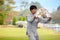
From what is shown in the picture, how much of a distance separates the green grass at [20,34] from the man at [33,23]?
7 cm

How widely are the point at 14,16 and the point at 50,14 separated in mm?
521

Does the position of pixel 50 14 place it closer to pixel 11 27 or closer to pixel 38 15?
pixel 38 15

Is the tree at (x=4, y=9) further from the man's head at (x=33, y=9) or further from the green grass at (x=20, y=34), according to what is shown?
the man's head at (x=33, y=9)

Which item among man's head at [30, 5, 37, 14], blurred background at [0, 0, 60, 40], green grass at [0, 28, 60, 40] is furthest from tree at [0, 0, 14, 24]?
man's head at [30, 5, 37, 14]

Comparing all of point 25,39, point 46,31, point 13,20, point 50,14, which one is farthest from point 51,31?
point 13,20

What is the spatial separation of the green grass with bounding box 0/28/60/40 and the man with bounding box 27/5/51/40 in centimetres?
7

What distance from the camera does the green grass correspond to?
2.36 metres

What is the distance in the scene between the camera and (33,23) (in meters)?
2.31

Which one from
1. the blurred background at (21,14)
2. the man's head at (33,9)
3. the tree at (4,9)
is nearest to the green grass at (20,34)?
the blurred background at (21,14)

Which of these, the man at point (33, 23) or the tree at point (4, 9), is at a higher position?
the tree at point (4, 9)

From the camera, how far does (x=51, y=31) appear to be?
2357 mm

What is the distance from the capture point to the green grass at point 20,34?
236cm

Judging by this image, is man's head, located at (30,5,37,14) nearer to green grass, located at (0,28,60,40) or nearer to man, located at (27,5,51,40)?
man, located at (27,5,51,40)

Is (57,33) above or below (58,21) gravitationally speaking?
below
